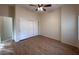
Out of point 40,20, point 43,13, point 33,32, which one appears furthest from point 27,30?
point 43,13

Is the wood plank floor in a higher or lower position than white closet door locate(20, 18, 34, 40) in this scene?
lower

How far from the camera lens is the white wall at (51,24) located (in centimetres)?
244

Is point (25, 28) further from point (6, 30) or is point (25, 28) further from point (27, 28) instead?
point (6, 30)

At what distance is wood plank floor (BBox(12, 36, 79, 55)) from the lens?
218cm

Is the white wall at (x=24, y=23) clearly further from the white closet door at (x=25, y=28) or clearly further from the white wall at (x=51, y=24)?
the white wall at (x=51, y=24)

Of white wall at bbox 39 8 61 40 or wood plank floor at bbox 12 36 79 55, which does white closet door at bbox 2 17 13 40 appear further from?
white wall at bbox 39 8 61 40

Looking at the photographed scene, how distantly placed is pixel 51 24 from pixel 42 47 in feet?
1.92

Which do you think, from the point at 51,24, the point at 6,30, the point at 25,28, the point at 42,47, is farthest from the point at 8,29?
the point at 51,24

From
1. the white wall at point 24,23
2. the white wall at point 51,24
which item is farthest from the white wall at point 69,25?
the white wall at point 24,23

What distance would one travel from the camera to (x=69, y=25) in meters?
2.32

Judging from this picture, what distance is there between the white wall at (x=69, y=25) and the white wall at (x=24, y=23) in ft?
2.03

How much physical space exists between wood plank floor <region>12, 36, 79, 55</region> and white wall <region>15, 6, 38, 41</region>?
135mm

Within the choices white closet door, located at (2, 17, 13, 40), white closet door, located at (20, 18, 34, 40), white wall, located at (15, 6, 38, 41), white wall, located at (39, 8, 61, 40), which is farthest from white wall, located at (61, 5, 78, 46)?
white closet door, located at (2, 17, 13, 40)
